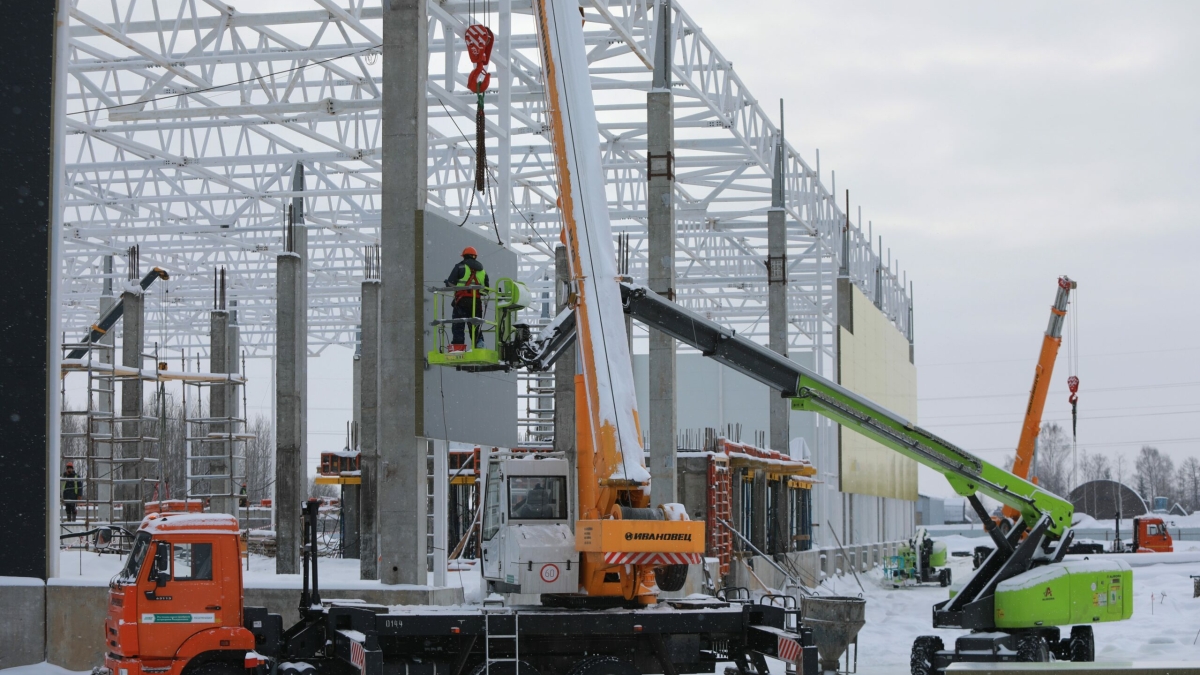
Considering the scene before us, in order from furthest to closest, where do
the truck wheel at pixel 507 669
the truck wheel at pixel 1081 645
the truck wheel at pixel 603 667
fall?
the truck wheel at pixel 1081 645
the truck wheel at pixel 507 669
the truck wheel at pixel 603 667

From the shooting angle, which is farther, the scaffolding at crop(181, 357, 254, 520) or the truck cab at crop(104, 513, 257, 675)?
the scaffolding at crop(181, 357, 254, 520)

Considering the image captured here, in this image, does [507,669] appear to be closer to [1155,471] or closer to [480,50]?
[480,50]

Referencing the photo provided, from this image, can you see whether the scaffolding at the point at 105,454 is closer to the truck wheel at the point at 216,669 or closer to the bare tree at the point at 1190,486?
the truck wheel at the point at 216,669

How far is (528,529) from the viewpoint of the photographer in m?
13.7

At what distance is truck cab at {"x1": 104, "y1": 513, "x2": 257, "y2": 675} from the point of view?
13180 mm

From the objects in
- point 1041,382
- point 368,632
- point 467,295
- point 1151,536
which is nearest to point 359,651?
point 368,632

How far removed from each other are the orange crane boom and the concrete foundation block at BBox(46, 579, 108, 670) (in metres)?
15.8

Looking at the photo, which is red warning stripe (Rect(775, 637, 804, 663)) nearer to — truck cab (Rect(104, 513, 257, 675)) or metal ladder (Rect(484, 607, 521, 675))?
metal ladder (Rect(484, 607, 521, 675))

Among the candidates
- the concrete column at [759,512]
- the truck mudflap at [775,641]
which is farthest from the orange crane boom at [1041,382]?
the truck mudflap at [775,641]

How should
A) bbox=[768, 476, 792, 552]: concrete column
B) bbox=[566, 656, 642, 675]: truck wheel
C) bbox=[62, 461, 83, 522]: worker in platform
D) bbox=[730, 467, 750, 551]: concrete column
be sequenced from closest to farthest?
bbox=[566, 656, 642, 675]: truck wheel, bbox=[62, 461, 83, 522]: worker in platform, bbox=[730, 467, 750, 551]: concrete column, bbox=[768, 476, 792, 552]: concrete column

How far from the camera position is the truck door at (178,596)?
13.2 meters

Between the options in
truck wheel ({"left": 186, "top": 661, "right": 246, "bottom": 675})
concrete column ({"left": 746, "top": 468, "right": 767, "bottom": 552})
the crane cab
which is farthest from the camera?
concrete column ({"left": 746, "top": 468, "right": 767, "bottom": 552})

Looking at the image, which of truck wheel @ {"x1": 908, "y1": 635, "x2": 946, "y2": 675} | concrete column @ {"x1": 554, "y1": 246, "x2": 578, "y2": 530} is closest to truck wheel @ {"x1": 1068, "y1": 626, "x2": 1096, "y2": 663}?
truck wheel @ {"x1": 908, "y1": 635, "x2": 946, "y2": 675}

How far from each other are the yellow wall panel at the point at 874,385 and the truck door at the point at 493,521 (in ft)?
91.1
